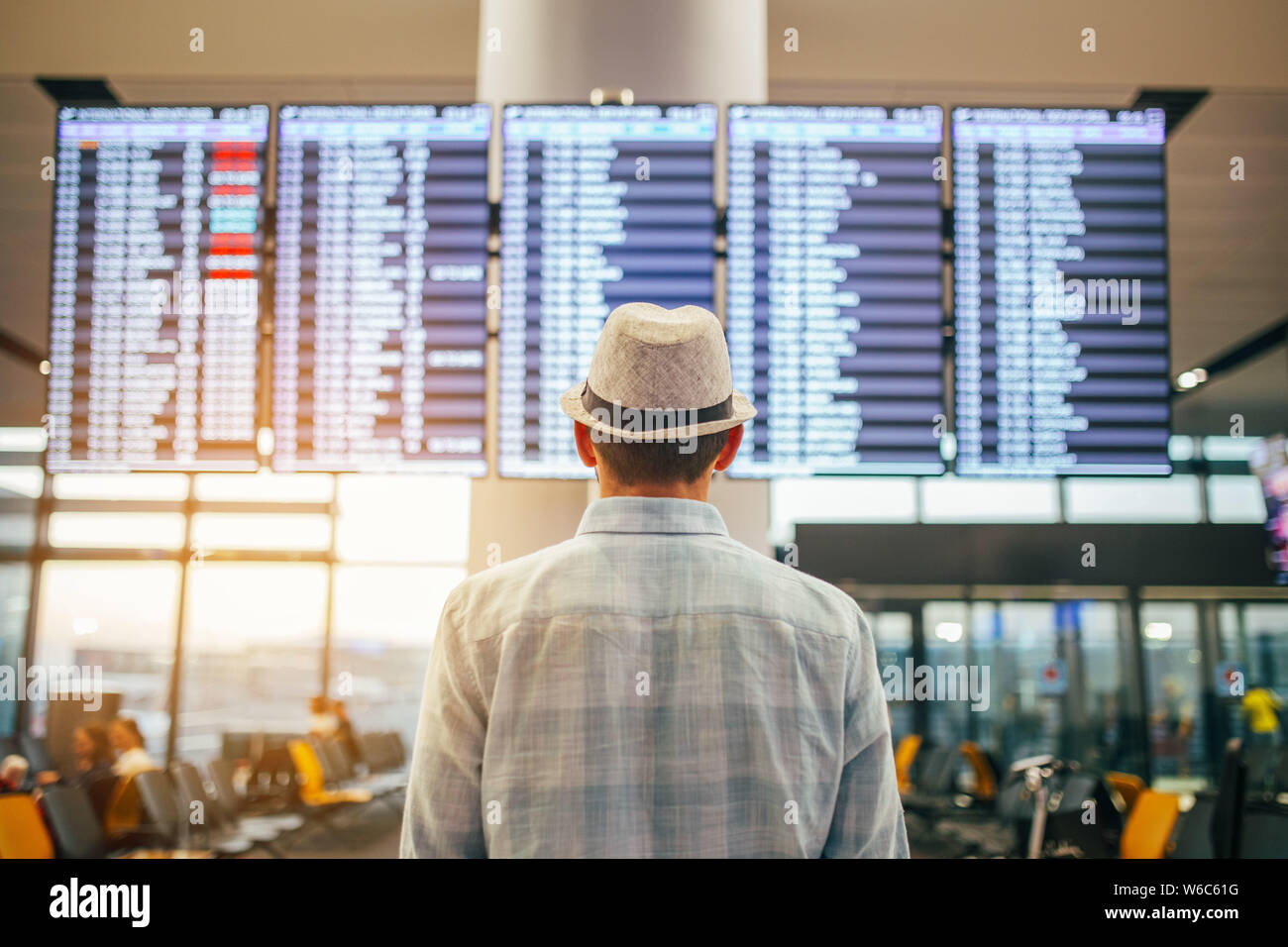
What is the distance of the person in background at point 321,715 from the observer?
8383 mm

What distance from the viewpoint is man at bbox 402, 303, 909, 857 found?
125cm

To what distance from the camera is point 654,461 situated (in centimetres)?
132

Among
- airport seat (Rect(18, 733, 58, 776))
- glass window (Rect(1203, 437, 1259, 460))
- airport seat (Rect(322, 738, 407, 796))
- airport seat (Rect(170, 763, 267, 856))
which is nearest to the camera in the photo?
airport seat (Rect(170, 763, 267, 856))

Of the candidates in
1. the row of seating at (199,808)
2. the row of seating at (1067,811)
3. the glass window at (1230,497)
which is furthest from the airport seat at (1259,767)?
the row of seating at (199,808)

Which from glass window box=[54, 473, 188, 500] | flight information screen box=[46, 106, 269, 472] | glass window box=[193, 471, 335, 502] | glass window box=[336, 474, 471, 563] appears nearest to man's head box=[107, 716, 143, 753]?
glass window box=[336, 474, 471, 563]

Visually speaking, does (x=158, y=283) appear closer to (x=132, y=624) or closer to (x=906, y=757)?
(x=132, y=624)

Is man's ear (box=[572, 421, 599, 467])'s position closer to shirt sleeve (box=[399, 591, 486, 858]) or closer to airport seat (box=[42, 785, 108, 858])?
shirt sleeve (box=[399, 591, 486, 858])

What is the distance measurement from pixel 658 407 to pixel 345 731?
796 cm

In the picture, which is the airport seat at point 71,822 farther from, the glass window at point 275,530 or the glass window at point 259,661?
the glass window at point 275,530

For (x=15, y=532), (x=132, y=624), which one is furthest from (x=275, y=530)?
(x=132, y=624)

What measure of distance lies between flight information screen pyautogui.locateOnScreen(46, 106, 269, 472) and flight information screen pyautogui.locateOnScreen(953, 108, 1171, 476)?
199cm

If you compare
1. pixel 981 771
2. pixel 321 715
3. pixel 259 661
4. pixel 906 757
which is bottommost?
pixel 981 771

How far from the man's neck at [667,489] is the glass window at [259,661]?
7.12 m
